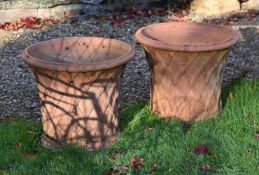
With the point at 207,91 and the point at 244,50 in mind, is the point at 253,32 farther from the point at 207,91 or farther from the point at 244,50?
the point at 207,91

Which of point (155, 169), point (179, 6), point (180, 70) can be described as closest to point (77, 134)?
point (155, 169)

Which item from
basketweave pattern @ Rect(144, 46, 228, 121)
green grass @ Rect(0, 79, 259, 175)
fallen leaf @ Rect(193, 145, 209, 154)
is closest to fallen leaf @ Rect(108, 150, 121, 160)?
green grass @ Rect(0, 79, 259, 175)

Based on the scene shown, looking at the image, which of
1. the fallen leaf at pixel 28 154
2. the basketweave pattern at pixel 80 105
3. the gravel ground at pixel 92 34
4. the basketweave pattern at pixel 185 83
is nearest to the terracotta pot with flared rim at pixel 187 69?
the basketweave pattern at pixel 185 83

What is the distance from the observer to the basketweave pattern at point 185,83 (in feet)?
13.7

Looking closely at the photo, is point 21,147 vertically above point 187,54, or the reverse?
point 187,54

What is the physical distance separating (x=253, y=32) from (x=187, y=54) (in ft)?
10.0

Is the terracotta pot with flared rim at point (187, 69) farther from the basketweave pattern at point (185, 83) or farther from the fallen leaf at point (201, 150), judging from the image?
the fallen leaf at point (201, 150)

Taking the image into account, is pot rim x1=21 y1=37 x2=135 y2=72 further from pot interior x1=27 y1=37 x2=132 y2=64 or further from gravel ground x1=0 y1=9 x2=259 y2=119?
gravel ground x1=0 y1=9 x2=259 y2=119

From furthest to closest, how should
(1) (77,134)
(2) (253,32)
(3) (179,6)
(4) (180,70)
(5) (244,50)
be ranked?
1. (3) (179,6)
2. (2) (253,32)
3. (5) (244,50)
4. (4) (180,70)
5. (1) (77,134)

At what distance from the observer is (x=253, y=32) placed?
6883 mm

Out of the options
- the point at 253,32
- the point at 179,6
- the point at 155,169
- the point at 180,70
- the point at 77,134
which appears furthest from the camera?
the point at 179,6

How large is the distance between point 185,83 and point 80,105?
→ 95cm

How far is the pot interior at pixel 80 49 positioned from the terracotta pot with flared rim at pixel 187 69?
0.25 metres

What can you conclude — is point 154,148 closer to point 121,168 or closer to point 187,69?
point 121,168
